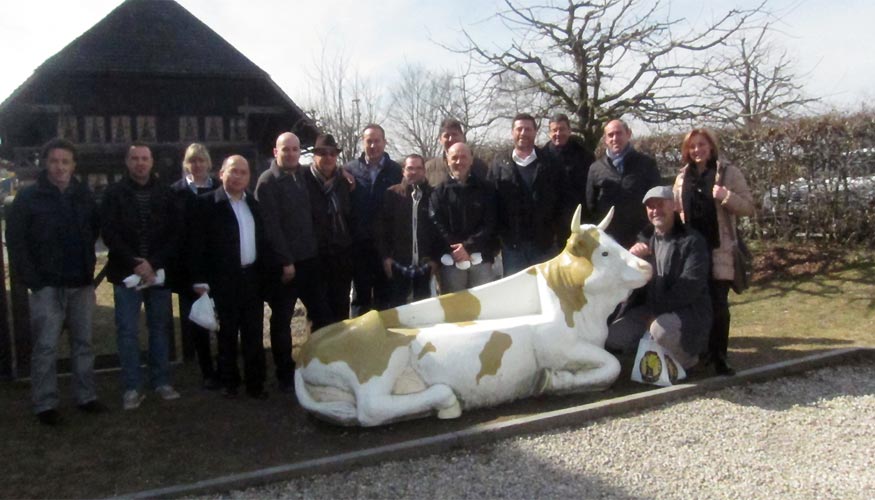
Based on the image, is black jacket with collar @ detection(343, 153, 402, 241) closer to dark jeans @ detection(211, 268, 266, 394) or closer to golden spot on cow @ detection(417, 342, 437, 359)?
dark jeans @ detection(211, 268, 266, 394)

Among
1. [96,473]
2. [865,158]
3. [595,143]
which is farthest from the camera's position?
[595,143]

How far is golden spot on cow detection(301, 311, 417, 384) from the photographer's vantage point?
4.65m

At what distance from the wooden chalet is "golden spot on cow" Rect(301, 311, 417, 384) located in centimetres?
1311

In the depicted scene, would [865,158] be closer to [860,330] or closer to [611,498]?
[860,330]

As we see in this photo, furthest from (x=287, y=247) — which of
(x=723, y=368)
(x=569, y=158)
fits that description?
(x=723, y=368)

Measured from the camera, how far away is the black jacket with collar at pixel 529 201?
6082 mm

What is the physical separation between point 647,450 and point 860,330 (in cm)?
412

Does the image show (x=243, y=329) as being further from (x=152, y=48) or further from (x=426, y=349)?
(x=152, y=48)

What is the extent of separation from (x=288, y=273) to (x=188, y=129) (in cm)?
1305

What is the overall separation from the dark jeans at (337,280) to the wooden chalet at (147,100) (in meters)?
11.8

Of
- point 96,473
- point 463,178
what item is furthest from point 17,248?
point 463,178

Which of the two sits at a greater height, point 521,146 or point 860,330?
point 521,146

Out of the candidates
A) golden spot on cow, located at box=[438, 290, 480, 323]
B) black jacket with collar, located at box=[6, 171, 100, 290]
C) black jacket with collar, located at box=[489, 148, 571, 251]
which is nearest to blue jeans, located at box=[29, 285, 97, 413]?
black jacket with collar, located at box=[6, 171, 100, 290]

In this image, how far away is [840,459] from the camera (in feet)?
14.1
